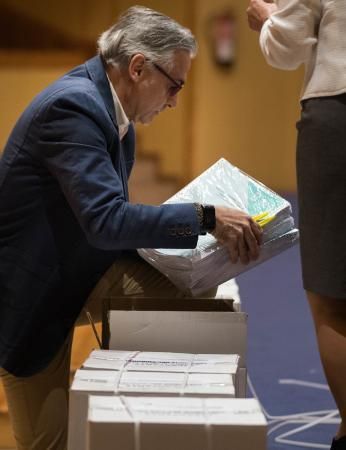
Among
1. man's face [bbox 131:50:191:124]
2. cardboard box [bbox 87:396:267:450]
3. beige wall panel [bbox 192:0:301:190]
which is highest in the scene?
man's face [bbox 131:50:191:124]

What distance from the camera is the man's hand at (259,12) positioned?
2158 mm

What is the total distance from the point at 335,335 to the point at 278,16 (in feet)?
2.23

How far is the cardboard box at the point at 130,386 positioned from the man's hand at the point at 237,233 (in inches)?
15.6

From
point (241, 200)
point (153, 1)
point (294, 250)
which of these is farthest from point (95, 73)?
point (153, 1)

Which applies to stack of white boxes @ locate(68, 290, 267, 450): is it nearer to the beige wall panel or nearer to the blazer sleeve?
the blazer sleeve

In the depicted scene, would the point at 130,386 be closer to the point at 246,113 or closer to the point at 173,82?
the point at 173,82

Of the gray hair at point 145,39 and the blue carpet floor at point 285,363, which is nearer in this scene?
the gray hair at point 145,39

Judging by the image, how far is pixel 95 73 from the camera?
7.14ft

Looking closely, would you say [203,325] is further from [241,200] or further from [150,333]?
[241,200]

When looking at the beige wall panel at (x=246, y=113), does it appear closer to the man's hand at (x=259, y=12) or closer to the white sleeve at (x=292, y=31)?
the man's hand at (x=259, y=12)

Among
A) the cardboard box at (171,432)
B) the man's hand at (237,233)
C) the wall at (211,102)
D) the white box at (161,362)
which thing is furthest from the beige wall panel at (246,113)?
the cardboard box at (171,432)

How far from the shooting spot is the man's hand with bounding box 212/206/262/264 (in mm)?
2022

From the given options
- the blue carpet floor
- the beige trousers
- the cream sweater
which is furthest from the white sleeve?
the blue carpet floor

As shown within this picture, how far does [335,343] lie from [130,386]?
1.80 feet
